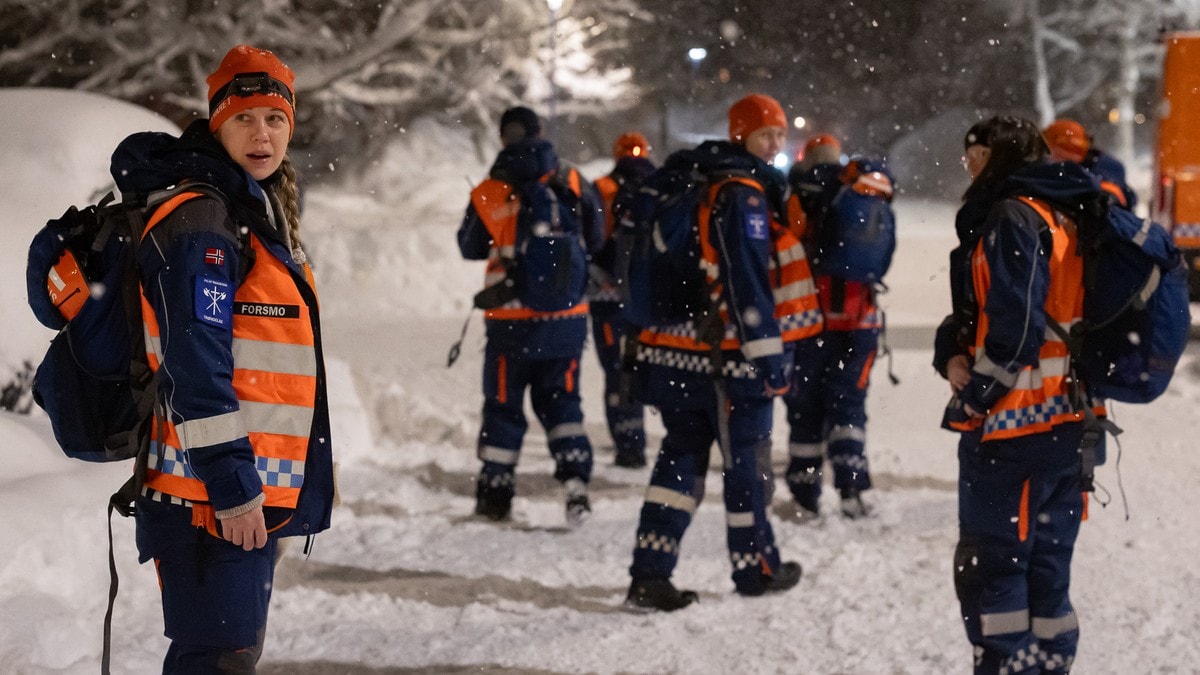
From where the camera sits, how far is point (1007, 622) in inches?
138

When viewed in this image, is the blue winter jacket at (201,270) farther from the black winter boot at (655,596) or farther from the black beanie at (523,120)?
the black beanie at (523,120)

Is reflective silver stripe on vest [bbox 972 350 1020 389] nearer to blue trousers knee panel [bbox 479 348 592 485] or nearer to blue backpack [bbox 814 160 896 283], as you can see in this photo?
blue backpack [bbox 814 160 896 283]

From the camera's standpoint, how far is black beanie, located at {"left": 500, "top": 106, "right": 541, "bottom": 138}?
19.7 feet

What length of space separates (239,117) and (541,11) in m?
20.7

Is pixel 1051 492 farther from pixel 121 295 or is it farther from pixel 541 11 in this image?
pixel 541 11

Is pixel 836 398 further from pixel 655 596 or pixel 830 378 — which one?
pixel 655 596

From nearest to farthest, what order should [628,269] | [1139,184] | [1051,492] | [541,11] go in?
[1051,492]
[628,269]
[541,11]
[1139,184]

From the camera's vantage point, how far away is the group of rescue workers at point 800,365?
3488 millimetres

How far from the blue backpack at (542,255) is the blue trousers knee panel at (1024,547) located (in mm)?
2786

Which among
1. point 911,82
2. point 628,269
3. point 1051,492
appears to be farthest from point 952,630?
point 911,82

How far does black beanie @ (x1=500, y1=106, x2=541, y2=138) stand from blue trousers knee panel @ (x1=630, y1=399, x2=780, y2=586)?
1.88 meters

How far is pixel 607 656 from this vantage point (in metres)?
4.41

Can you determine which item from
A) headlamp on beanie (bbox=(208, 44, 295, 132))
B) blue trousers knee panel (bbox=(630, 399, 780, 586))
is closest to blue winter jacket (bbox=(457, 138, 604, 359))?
blue trousers knee panel (bbox=(630, 399, 780, 586))

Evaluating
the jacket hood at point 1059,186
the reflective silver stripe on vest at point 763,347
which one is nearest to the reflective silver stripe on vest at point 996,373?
the jacket hood at point 1059,186
